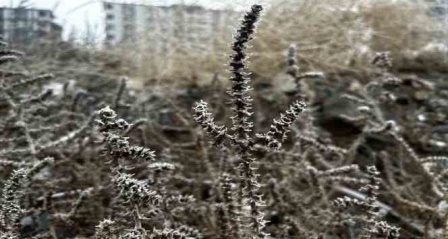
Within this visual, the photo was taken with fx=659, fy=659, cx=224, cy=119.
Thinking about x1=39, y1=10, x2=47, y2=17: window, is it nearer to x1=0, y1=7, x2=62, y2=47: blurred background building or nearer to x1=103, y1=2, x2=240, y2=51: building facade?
x1=0, y1=7, x2=62, y2=47: blurred background building

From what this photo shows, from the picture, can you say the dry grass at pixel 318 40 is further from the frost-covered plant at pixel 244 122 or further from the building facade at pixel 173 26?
the frost-covered plant at pixel 244 122

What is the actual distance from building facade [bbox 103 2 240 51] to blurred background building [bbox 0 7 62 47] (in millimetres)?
458

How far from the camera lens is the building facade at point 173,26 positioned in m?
4.23

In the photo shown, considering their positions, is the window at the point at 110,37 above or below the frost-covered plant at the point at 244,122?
below

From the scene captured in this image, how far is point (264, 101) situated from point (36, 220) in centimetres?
229

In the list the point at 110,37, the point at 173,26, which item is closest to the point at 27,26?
the point at 110,37

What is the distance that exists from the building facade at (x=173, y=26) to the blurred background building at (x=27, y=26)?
46 cm

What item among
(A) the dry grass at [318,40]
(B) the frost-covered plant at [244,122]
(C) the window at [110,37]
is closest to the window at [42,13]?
(C) the window at [110,37]

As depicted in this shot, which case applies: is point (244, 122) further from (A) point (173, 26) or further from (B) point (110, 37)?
(A) point (173, 26)

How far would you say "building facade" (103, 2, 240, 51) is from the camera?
4.23 metres

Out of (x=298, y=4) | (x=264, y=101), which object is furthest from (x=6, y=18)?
(x=298, y=4)

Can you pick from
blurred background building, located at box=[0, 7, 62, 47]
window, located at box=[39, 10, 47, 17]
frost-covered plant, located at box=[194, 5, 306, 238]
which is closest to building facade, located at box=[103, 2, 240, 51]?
blurred background building, located at box=[0, 7, 62, 47]

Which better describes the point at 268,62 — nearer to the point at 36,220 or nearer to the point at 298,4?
the point at 298,4

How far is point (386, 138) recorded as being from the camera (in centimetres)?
375
